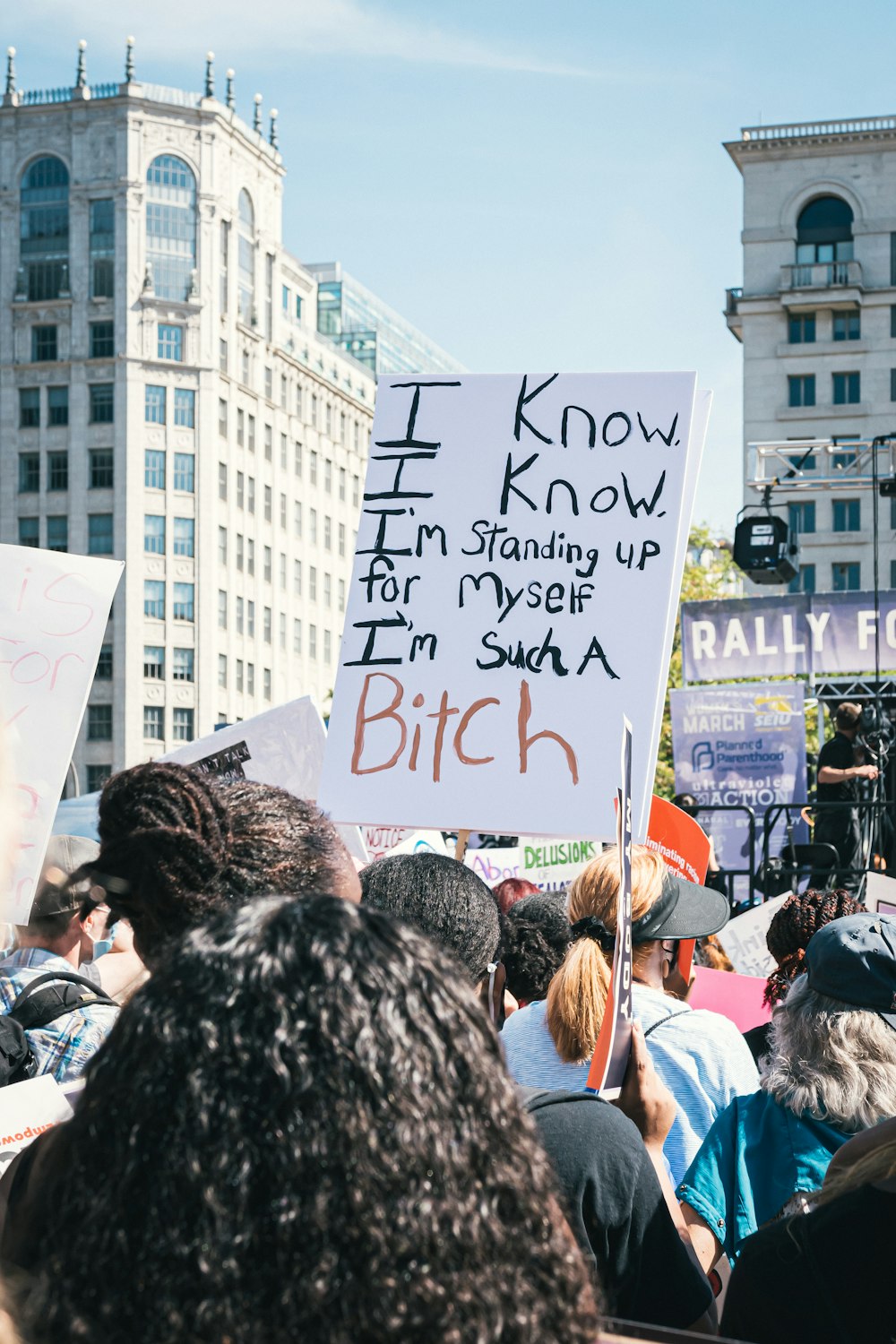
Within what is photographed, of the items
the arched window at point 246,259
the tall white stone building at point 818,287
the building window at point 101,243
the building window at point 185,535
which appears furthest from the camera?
the arched window at point 246,259

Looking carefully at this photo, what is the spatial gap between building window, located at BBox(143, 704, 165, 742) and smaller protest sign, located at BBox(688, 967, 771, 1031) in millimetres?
64545

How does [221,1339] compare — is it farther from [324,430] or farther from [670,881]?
[324,430]

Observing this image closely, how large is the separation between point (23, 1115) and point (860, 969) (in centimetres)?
127

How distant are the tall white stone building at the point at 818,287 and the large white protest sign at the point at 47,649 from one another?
51084mm

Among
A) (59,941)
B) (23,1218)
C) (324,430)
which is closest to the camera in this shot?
(23,1218)

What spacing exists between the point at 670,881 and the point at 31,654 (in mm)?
1655

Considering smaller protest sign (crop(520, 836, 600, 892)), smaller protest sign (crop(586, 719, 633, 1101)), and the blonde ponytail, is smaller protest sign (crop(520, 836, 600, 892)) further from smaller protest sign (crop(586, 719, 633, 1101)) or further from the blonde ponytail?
smaller protest sign (crop(586, 719, 633, 1101))

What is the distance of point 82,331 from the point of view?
225 feet

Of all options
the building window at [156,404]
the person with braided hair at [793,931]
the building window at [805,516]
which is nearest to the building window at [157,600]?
the building window at [156,404]

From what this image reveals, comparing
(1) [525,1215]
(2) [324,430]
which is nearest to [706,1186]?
(1) [525,1215]

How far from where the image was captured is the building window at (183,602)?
68.6 metres

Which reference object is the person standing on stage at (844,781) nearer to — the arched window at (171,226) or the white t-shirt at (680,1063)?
the white t-shirt at (680,1063)

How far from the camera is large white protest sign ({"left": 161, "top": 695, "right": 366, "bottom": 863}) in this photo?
206 inches

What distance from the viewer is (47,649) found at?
3711 mm
